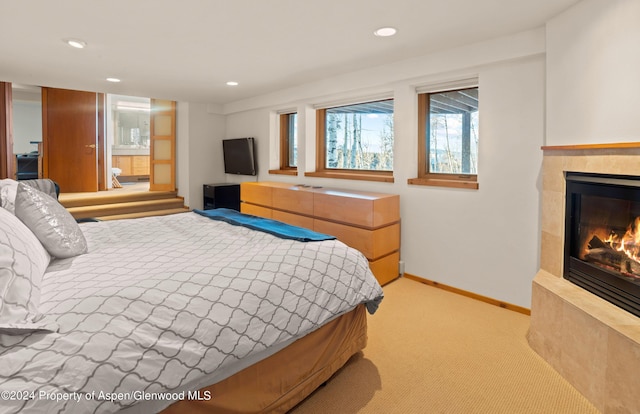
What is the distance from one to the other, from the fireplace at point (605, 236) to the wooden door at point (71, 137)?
7.43 metres

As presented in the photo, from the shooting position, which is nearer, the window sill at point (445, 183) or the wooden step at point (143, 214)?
the window sill at point (445, 183)

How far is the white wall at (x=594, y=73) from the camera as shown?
76.3 inches

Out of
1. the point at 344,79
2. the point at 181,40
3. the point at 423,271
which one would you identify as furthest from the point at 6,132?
the point at 423,271

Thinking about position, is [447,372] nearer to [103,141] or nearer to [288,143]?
[288,143]

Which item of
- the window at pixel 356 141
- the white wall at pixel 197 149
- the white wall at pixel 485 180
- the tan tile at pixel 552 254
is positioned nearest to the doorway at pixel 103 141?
the white wall at pixel 197 149

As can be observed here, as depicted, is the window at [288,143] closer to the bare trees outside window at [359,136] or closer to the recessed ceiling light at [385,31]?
the bare trees outside window at [359,136]

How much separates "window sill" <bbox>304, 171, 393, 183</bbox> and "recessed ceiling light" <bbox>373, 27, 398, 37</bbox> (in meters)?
1.57

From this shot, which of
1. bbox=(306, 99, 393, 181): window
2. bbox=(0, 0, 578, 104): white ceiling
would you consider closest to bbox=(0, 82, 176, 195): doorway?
bbox=(0, 0, 578, 104): white ceiling

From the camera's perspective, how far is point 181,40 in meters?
3.02

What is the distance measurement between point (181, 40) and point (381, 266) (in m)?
2.76

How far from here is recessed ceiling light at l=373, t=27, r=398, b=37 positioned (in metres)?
2.78

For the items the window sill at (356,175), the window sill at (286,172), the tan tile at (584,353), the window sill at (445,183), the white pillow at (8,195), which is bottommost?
the tan tile at (584,353)

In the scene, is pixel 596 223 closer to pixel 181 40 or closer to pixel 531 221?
pixel 531 221

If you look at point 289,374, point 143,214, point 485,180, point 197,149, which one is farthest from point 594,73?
point 143,214
